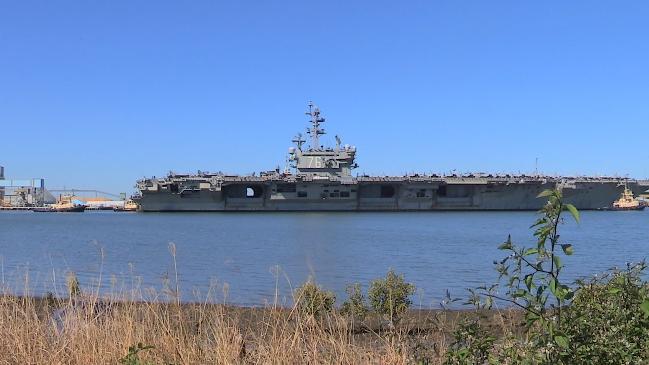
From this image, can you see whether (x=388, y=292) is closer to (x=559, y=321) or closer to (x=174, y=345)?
(x=174, y=345)

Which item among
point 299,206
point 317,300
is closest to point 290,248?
point 317,300

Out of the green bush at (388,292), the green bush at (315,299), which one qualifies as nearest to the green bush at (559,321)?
the green bush at (315,299)

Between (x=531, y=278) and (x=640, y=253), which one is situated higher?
(x=531, y=278)

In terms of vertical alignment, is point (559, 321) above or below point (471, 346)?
above

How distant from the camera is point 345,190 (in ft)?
174

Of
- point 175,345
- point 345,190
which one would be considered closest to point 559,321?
point 175,345

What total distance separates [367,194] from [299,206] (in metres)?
6.42

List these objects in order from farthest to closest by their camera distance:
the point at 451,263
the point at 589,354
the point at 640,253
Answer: the point at 640,253 → the point at 451,263 → the point at 589,354

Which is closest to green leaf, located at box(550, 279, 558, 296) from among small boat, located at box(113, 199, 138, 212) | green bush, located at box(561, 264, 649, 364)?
green bush, located at box(561, 264, 649, 364)

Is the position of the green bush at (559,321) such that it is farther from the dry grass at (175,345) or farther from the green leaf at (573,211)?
the dry grass at (175,345)

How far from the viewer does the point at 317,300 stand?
6641 millimetres

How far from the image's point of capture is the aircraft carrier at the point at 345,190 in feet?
169

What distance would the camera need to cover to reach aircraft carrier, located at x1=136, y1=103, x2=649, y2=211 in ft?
169

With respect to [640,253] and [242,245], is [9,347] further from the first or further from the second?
[640,253]
